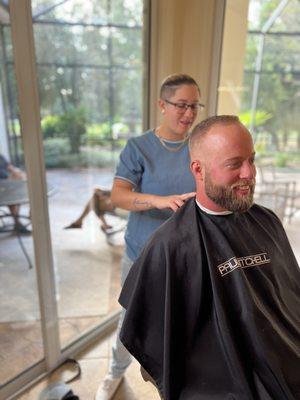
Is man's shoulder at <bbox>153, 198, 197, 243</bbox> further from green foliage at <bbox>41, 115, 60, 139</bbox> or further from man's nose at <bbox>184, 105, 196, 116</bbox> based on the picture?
green foliage at <bbox>41, 115, 60, 139</bbox>

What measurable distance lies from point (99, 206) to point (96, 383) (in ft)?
4.18

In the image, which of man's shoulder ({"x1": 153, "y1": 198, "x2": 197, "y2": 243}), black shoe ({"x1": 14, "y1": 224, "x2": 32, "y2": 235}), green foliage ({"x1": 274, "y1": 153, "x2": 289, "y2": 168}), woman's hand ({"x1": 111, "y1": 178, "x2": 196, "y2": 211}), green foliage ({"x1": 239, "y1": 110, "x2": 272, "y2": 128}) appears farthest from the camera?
green foliage ({"x1": 274, "y1": 153, "x2": 289, "y2": 168})

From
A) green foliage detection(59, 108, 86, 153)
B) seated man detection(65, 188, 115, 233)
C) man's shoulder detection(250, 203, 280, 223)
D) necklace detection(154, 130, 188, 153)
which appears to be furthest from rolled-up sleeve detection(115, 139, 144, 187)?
seated man detection(65, 188, 115, 233)

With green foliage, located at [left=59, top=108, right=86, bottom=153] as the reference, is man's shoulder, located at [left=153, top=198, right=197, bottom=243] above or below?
below

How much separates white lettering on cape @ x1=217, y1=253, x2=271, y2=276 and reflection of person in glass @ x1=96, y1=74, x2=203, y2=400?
36 cm

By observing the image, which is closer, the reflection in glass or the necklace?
the necklace

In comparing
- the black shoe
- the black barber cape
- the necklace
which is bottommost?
the black shoe

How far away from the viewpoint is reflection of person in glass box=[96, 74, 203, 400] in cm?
Result: 127

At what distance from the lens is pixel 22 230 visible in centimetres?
172

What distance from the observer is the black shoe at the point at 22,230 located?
1.67 metres

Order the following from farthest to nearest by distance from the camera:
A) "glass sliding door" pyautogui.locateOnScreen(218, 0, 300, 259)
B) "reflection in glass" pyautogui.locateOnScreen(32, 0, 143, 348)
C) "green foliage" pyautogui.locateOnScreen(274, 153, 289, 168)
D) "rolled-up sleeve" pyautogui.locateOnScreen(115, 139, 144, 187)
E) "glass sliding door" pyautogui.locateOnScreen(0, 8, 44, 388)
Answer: "green foliage" pyautogui.locateOnScreen(274, 153, 289, 168) < "glass sliding door" pyautogui.locateOnScreen(218, 0, 300, 259) < "reflection in glass" pyautogui.locateOnScreen(32, 0, 143, 348) < "glass sliding door" pyautogui.locateOnScreen(0, 8, 44, 388) < "rolled-up sleeve" pyautogui.locateOnScreen(115, 139, 144, 187)

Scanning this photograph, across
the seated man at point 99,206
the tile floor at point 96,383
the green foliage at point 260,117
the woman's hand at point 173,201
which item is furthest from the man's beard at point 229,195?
the seated man at point 99,206

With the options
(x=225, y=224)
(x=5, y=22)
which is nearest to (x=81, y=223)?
(x=5, y=22)

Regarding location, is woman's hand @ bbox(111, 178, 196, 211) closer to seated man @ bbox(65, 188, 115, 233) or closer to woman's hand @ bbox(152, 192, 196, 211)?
woman's hand @ bbox(152, 192, 196, 211)
